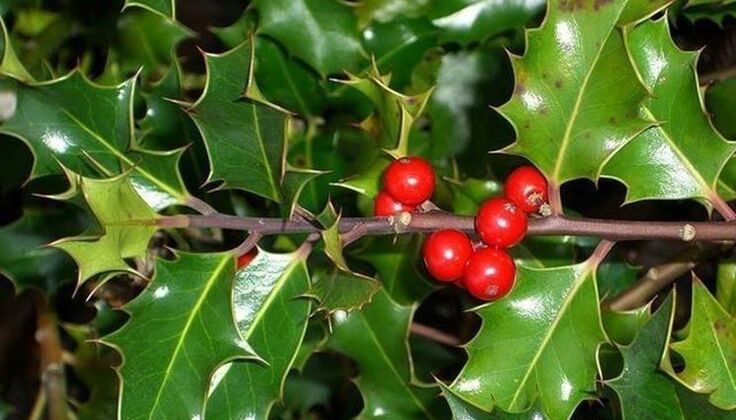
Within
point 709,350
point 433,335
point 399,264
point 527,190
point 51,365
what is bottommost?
point 51,365

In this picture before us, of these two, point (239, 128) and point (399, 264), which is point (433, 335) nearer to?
point (399, 264)

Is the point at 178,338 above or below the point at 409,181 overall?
below

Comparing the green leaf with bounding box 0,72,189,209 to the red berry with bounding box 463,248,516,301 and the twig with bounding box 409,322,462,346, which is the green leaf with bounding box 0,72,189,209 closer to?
the red berry with bounding box 463,248,516,301

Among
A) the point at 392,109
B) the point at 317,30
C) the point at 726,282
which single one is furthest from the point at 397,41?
the point at 726,282

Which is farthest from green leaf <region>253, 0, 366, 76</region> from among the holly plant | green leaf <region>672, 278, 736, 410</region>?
green leaf <region>672, 278, 736, 410</region>

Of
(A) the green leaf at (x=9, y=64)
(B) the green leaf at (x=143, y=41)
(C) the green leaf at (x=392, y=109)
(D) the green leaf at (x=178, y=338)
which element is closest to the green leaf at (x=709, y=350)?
(C) the green leaf at (x=392, y=109)

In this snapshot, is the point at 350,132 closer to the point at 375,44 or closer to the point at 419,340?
the point at 375,44

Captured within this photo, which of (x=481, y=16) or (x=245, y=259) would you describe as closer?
(x=245, y=259)

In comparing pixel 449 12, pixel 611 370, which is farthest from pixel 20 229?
pixel 611 370
